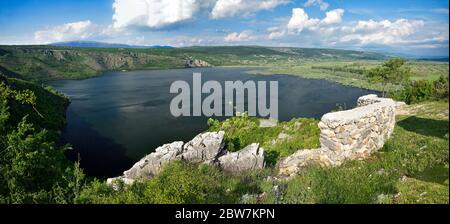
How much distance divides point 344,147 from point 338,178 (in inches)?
157

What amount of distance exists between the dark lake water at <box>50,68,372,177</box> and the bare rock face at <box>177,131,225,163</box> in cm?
2044

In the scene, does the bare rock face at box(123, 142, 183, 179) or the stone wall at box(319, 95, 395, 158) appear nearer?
the stone wall at box(319, 95, 395, 158)

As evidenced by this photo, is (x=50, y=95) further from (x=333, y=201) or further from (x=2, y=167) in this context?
(x=333, y=201)

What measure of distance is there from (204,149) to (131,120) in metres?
47.8

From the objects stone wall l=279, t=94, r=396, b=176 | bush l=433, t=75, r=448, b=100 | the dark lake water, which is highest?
bush l=433, t=75, r=448, b=100

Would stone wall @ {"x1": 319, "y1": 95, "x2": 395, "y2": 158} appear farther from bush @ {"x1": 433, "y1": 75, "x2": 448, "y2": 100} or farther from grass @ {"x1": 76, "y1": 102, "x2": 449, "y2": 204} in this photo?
bush @ {"x1": 433, "y1": 75, "x2": 448, "y2": 100}

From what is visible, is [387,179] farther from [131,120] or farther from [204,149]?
[131,120]

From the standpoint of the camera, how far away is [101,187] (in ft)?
56.7

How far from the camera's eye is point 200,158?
23016mm

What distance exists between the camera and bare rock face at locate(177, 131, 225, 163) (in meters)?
22.7

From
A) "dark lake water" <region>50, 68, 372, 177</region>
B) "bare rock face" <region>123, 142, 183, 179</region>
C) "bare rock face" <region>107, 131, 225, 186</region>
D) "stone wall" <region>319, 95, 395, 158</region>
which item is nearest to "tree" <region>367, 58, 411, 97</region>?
"dark lake water" <region>50, 68, 372, 177</region>

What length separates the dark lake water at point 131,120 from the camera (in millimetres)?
47562
